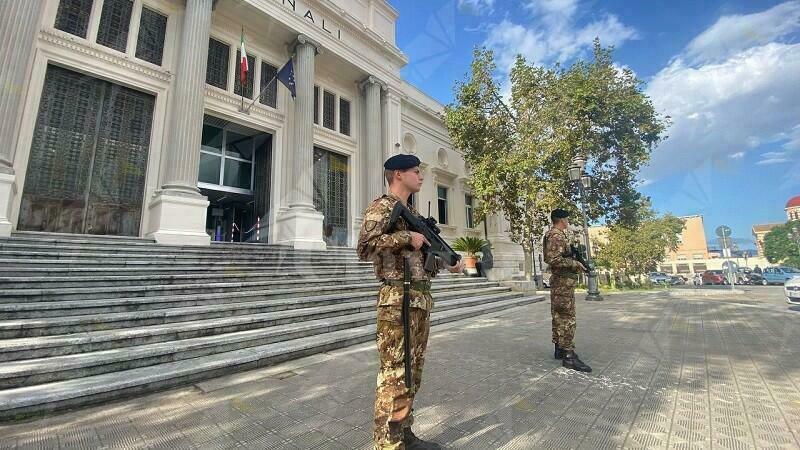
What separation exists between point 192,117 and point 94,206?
340 cm

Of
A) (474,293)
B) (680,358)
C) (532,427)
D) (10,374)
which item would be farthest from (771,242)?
(10,374)

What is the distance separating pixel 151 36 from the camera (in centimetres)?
1014

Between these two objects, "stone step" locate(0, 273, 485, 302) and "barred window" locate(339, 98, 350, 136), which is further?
"barred window" locate(339, 98, 350, 136)

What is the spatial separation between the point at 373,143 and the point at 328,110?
2505mm

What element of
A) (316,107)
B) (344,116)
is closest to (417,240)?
(316,107)

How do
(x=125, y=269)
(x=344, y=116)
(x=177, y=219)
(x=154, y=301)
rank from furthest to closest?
(x=344, y=116) → (x=177, y=219) → (x=125, y=269) → (x=154, y=301)

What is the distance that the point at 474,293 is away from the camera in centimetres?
1045

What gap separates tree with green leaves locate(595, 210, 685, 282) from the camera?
2222cm

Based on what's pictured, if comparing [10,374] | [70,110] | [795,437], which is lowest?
[795,437]

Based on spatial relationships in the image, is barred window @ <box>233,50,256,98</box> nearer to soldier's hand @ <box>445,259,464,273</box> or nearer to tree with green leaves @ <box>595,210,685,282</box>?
soldier's hand @ <box>445,259,464,273</box>

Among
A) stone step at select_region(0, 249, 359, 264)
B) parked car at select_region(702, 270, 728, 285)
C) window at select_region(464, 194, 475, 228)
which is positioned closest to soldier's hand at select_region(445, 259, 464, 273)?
stone step at select_region(0, 249, 359, 264)

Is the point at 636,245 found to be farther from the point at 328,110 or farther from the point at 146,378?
→ the point at 146,378

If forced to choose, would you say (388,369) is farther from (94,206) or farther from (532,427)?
(94,206)

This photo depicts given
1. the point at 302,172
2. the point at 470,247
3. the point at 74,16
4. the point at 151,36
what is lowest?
the point at 470,247
